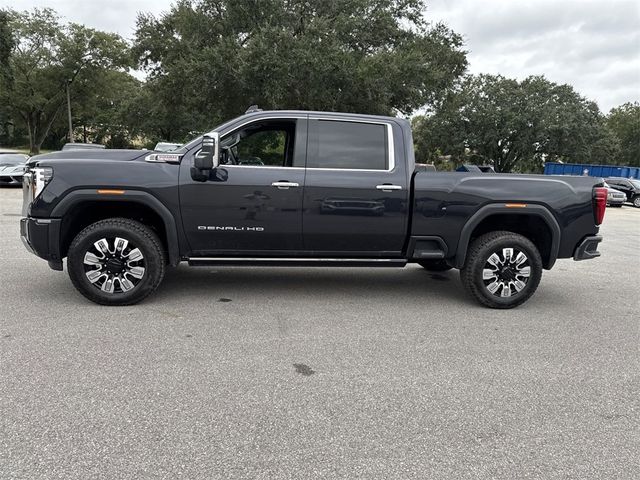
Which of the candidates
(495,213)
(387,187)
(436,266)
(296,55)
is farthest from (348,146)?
(296,55)

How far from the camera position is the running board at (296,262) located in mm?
5234

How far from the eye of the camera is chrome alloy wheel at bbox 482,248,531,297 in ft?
17.9

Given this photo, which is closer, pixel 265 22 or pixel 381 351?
pixel 381 351

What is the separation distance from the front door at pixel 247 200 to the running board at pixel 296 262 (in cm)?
7

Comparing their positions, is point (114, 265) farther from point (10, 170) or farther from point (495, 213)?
point (10, 170)

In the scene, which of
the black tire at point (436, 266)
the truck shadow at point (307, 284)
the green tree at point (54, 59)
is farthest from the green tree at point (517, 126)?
the truck shadow at point (307, 284)

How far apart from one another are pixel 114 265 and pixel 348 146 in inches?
103

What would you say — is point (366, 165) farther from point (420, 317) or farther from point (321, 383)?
point (321, 383)

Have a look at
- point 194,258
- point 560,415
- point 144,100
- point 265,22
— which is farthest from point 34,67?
point 560,415

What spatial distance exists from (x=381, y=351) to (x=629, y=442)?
5.87ft

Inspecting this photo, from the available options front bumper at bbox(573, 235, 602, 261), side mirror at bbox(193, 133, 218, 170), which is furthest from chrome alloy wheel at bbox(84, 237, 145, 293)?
front bumper at bbox(573, 235, 602, 261)

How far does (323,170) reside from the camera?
525cm

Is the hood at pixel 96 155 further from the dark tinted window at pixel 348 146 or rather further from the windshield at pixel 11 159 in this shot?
the windshield at pixel 11 159

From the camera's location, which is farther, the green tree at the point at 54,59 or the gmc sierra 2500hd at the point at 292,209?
the green tree at the point at 54,59
